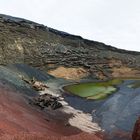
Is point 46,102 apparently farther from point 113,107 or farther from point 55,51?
point 55,51

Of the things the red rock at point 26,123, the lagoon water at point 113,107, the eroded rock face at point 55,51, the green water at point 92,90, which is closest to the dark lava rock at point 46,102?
the red rock at point 26,123

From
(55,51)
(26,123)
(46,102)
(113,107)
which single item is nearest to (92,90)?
(113,107)

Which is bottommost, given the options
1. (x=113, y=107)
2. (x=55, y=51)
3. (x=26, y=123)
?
(x=26, y=123)

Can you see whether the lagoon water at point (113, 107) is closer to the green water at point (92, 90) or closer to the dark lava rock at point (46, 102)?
the green water at point (92, 90)

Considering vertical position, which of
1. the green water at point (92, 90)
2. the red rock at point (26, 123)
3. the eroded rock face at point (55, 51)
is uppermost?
the eroded rock face at point (55, 51)

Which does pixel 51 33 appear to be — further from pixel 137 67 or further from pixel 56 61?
pixel 137 67

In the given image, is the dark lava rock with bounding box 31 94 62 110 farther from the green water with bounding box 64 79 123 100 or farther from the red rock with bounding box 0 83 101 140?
the green water with bounding box 64 79 123 100

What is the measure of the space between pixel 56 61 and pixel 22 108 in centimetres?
2405

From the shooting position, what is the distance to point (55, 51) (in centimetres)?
5081

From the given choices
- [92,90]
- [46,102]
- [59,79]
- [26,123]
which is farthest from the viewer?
[59,79]

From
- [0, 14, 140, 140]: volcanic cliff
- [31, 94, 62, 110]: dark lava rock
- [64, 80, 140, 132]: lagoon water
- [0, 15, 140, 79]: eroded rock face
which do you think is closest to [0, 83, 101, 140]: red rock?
[0, 14, 140, 140]: volcanic cliff

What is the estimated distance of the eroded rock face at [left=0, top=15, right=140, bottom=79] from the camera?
48031 mm

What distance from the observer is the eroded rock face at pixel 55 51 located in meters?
48.0

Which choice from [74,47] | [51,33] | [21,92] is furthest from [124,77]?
[21,92]
